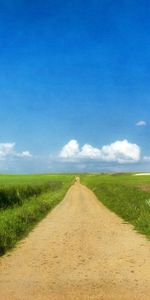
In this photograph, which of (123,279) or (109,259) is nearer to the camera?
(123,279)

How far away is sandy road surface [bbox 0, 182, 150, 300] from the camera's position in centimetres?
929

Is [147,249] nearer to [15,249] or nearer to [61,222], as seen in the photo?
[15,249]

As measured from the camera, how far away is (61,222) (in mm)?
22516

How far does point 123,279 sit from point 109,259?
234 centimetres

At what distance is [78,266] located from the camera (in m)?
11.8

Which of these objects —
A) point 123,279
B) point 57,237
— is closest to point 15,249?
point 57,237

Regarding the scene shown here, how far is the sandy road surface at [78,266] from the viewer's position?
9291 mm

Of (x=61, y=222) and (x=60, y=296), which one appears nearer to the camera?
(x=60, y=296)

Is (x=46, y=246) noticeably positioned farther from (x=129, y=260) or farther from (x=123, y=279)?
(x=123, y=279)

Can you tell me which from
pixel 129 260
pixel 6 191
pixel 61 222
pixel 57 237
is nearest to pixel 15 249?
pixel 57 237

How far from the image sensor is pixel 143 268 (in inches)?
452

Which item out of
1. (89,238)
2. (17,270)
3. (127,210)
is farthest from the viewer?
(127,210)

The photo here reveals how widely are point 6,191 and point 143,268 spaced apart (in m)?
22.7

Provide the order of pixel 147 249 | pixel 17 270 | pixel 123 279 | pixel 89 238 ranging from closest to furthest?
pixel 123 279
pixel 17 270
pixel 147 249
pixel 89 238
